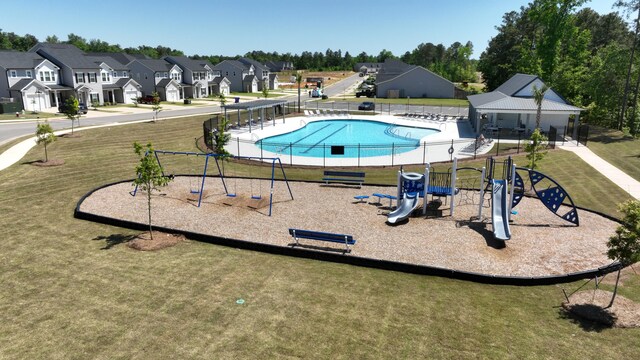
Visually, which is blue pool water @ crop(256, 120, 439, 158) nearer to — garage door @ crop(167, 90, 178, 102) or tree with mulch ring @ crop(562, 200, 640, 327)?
tree with mulch ring @ crop(562, 200, 640, 327)

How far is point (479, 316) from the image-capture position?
11.7 meters

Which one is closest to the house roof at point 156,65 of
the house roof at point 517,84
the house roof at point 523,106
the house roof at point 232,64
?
the house roof at point 232,64

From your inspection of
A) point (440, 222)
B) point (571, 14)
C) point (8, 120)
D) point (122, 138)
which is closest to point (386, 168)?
point (440, 222)

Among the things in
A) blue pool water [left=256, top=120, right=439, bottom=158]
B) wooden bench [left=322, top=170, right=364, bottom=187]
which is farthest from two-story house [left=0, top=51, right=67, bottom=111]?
wooden bench [left=322, top=170, right=364, bottom=187]

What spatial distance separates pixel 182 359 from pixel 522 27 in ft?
324

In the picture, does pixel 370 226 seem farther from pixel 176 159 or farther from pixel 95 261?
pixel 176 159

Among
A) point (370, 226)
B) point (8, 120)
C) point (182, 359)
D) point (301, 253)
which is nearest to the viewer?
point (182, 359)

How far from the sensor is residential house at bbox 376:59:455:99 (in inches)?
3474

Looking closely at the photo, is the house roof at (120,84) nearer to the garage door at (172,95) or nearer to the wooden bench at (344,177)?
the garage door at (172,95)

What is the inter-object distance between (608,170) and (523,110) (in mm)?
14322

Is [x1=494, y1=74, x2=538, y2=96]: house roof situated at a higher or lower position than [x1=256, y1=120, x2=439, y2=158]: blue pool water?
higher

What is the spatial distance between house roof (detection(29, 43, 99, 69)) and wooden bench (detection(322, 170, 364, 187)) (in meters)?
55.4

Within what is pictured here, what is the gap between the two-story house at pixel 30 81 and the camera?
56.2m

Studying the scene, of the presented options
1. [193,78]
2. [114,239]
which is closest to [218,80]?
[193,78]
